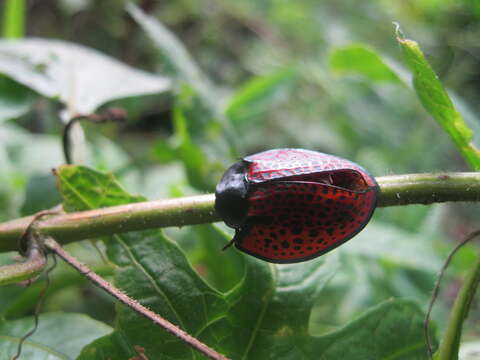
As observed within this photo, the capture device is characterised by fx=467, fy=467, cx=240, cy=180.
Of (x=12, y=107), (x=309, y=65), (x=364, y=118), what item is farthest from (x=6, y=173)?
(x=309, y=65)

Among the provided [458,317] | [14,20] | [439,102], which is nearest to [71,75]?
[14,20]

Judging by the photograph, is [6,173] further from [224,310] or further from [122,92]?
[224,310]

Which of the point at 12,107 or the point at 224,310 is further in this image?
the point at 12,107

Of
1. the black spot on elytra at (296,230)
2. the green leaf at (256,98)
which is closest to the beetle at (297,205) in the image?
the black spot on elytra at (296,230)

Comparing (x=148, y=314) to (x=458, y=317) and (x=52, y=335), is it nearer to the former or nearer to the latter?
(x=52, y=335)

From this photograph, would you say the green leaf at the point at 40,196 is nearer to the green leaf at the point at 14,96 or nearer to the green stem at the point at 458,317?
the green leaf at the point at 14,96

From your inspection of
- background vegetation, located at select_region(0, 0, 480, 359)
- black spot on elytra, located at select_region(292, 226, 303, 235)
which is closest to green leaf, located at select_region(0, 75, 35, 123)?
background vegetation, located at select_region(0, 0, 480, 359)
